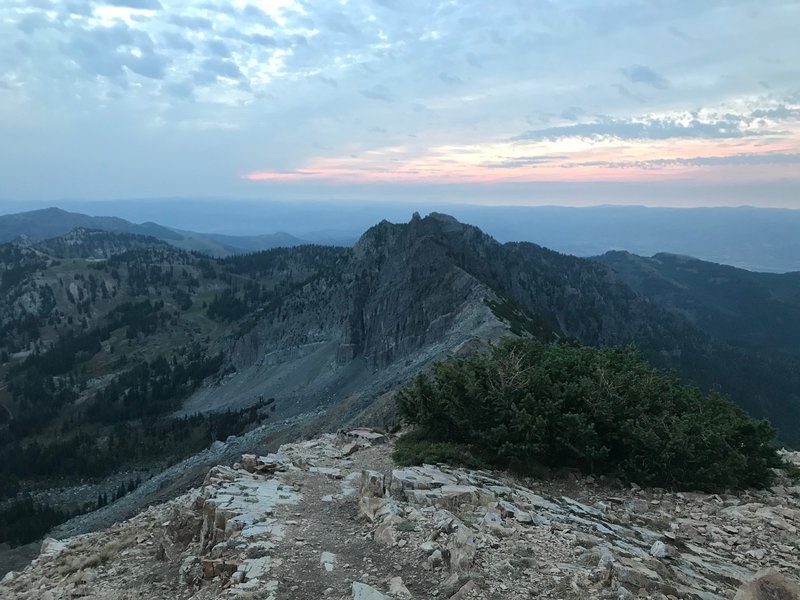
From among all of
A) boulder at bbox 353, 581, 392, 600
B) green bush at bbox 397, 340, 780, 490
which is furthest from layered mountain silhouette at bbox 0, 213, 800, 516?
boulder at bbox 353, 581, 392, 600

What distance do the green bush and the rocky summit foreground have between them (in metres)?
0.75

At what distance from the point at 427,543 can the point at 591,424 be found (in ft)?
25.3

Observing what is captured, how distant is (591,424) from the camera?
50.8 feet

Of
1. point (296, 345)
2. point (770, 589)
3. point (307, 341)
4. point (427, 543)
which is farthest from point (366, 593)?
point (296, 345)

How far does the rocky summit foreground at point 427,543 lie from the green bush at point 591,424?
0.75 meters

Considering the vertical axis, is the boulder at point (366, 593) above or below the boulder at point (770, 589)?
below

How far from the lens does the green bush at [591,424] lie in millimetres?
15375

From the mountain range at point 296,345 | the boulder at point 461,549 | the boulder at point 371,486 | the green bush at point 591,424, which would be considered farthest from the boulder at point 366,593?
the mountain range at point 296,345

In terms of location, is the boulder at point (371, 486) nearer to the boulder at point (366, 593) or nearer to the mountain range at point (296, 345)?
the boulder at point (366, 593)

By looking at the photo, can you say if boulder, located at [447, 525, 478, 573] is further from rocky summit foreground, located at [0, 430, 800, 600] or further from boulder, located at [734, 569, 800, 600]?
boulder, located at [734, 569, 800, 600]

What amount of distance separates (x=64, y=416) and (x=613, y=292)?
148052 mm

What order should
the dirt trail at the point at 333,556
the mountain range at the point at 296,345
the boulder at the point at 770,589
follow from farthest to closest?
the mountain range at the point at 296,345 < the dirt trail at the point at 333,556 < the boulder at the point at 770,589

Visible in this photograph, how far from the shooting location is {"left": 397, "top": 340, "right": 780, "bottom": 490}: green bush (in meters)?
15.4

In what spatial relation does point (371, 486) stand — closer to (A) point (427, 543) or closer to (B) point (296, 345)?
(A) point (427, 543)
